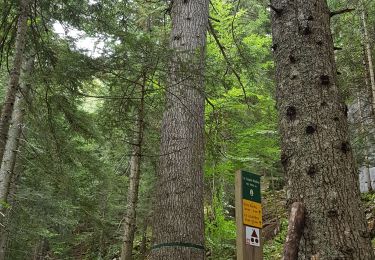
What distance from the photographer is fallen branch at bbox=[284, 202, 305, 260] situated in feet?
7.95

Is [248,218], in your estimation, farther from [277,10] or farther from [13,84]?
[13,84]

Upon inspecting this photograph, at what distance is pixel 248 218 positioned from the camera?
349 cm

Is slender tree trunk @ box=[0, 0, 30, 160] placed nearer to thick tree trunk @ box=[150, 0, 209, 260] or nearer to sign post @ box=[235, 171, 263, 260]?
thick tree trunk @ box=[150, 0, 209, 260]

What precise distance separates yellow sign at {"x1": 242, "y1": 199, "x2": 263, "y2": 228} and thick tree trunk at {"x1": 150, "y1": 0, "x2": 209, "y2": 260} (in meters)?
1.37

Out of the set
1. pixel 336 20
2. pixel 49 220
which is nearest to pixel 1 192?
pixel 49 220

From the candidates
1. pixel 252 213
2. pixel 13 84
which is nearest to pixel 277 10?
pixel 252 213

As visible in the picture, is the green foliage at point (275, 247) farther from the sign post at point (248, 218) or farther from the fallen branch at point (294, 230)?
the fallen branch at point (294, 230)

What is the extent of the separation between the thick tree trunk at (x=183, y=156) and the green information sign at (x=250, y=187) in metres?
1.37

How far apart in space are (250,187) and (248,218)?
0.29 meters

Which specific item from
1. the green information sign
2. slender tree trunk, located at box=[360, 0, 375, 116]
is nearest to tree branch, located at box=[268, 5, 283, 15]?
the green information sign

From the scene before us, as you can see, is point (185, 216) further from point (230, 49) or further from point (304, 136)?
point (230, 49)

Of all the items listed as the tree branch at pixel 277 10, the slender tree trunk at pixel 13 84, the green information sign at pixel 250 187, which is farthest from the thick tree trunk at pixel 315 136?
the slender tree trunk at pixel 13 84

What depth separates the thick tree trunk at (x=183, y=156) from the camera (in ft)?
15.5

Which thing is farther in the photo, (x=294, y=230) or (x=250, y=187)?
(x=250, y=187)
